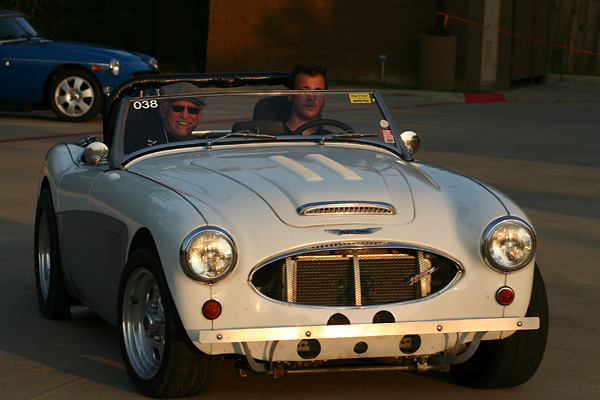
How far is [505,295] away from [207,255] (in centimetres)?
126

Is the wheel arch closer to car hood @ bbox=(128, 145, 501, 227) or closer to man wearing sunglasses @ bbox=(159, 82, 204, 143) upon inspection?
car hood @ bbox=(128, 145, 501, 227)

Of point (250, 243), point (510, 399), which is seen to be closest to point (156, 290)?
point (250, 243)

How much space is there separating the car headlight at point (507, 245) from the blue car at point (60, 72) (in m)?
12.8

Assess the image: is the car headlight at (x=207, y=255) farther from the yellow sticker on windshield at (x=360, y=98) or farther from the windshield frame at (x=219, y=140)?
the yellow sticker on windshield at (x=360, y=98)

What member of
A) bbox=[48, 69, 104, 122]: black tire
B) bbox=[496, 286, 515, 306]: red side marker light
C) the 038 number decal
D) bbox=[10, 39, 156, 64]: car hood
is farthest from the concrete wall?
bbox=[496, 286, 515, 306]: red side marker light

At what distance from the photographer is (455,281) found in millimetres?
4812

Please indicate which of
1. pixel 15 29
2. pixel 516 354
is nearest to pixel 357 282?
pixel 516 354

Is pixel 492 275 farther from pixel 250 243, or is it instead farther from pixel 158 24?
pixel 158 24

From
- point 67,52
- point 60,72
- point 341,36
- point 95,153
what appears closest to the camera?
point 95,153

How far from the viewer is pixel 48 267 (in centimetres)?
683

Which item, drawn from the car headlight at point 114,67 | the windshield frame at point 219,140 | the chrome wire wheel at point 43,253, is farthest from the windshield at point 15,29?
the windshield frame at point 219,140

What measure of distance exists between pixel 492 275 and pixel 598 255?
12.4 ft

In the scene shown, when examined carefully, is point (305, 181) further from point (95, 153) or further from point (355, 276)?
point (95, 153)

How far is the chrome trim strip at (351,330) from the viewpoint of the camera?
4.55 meters
